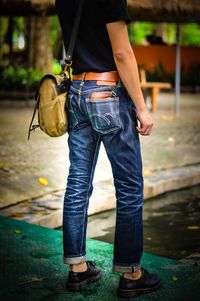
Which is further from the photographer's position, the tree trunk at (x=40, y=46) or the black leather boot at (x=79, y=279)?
the tree trunk at (x=40, y=46)

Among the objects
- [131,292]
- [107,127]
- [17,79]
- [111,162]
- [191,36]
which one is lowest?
[17,79]

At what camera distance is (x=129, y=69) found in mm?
2955

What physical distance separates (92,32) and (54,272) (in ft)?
5.35

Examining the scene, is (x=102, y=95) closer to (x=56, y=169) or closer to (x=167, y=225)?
(x=167, y=225)

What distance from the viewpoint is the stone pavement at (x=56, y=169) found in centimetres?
551

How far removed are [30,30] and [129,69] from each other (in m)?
17.0

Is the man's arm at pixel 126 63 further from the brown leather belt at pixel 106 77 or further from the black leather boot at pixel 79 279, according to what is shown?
the black leather boot at pixel 79 279

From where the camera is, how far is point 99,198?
229 inches

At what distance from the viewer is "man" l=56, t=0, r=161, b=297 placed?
2.97 m

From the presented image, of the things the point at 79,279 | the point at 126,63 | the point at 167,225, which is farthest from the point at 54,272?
the point at 167,225

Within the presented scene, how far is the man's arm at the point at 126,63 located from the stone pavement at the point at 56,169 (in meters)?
2.27

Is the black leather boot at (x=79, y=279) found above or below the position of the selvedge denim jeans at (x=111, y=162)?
below

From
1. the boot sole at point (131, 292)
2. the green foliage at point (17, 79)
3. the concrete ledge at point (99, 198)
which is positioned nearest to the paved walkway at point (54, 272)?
the boot sole at point (131, 292)

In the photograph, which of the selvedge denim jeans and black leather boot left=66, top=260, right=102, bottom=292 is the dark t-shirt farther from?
black leather boot left=66, top=260, right=102, bottom=292
